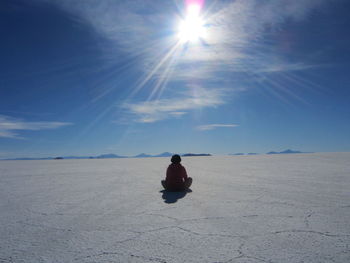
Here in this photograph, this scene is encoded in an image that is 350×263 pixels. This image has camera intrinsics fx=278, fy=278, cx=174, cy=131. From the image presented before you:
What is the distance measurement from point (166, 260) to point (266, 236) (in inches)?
50.5

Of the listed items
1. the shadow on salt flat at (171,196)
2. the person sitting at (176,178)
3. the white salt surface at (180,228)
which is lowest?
the white salt surface at (180,228)

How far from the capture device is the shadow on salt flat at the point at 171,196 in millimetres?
5426

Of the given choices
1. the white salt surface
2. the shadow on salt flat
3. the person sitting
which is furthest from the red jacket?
the white salt surface

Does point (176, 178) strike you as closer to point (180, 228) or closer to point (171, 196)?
point (171, 196)

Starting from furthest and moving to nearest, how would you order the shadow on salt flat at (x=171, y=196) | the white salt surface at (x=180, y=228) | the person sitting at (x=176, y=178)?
the person sitting at (x=176, y=178) < the shadow on salt flat at (x=171, y=196) < the white salt surface at (x=180, y=228)

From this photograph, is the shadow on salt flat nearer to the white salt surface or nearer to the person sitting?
the white salt surface

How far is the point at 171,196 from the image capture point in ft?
19.3

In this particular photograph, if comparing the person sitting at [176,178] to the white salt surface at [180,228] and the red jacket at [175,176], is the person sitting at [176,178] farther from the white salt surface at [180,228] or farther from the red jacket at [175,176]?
the white salt surface at [180,228]

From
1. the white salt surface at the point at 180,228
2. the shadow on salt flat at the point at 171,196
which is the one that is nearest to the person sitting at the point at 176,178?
the shadow on salt flat at the point at 171,196

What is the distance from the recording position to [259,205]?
15.8 feet

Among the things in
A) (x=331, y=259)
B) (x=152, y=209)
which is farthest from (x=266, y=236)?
(x=152, y=209)

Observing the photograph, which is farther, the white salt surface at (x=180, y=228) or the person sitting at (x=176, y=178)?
the person sitting at (x=176, y=178)

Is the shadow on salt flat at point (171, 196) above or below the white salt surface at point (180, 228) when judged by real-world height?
above

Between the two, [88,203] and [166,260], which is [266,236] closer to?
[166,260]
